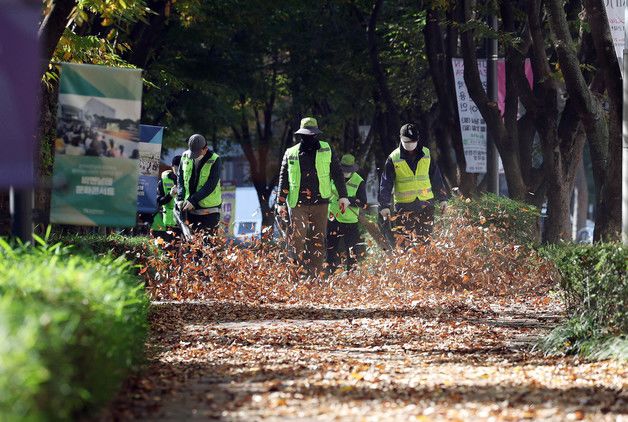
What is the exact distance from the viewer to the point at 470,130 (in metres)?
24.9

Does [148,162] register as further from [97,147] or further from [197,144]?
[97,147]

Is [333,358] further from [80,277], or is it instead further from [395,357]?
[80,277]

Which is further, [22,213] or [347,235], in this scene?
[347,235]

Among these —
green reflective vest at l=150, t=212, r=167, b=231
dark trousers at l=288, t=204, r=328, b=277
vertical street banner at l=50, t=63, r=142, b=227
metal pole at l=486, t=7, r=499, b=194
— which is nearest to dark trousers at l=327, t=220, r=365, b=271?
dark trousers at l=288, t=204, r=328, b=277

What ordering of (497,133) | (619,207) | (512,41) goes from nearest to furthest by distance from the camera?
1. (619,207)
2. (512,41)
3. (497,133)

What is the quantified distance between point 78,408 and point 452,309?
8.54 m

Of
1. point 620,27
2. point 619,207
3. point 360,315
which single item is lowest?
point 360,315

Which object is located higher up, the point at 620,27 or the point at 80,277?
the point at 620,27

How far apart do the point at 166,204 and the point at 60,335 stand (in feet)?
53.4

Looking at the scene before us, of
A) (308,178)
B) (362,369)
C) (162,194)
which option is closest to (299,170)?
(308,178)

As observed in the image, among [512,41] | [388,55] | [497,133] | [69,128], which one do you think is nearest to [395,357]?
[69,128]

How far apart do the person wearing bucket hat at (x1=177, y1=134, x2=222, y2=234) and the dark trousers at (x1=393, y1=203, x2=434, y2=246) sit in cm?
218

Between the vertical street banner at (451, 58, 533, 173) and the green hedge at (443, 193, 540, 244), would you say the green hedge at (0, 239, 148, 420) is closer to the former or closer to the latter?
the green hedge at (443, 193, 540, 244)

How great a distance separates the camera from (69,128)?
9148 mm
